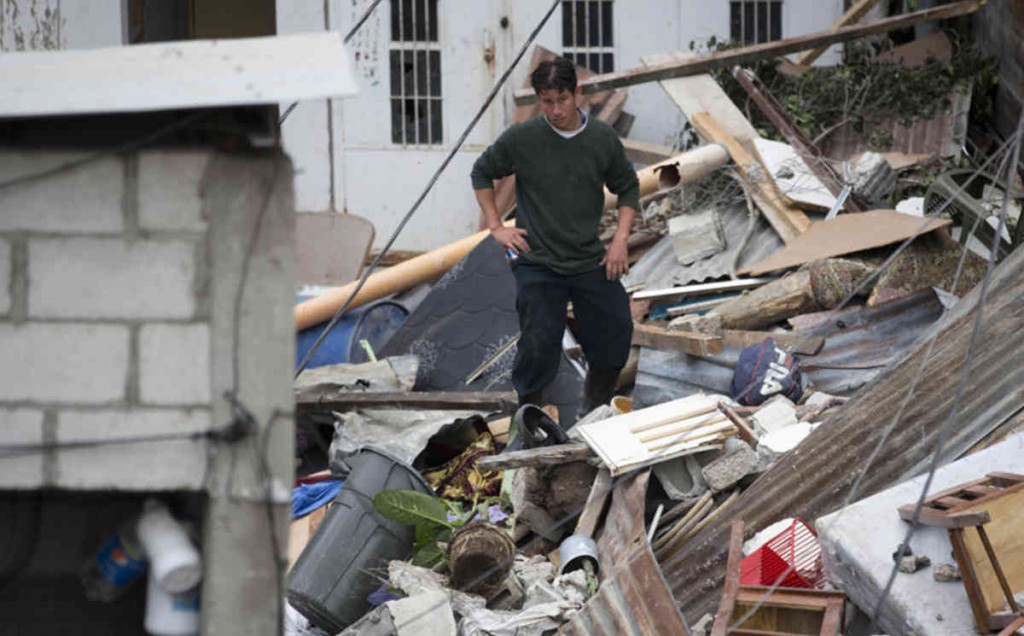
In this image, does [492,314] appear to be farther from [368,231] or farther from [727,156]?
[368,231]

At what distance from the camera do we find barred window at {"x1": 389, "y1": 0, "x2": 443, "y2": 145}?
14328 millimetres

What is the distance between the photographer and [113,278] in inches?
140

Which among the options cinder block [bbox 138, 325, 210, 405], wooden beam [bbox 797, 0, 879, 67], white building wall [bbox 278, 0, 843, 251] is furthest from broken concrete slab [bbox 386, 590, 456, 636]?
white building wall [bbox 278, 0, 843, 251]

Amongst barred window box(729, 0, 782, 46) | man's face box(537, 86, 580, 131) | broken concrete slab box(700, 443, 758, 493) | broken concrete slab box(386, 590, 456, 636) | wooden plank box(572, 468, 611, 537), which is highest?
barred window box(729, 0, 782, 46)

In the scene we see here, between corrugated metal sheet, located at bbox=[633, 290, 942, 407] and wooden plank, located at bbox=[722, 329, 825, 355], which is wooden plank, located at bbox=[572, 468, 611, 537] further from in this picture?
wooden plank, located at bbox=[722, 329, 825, 355]

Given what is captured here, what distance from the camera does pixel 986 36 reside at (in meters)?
12.8

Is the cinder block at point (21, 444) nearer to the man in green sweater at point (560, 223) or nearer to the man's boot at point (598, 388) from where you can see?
the man in green sweater at point (560, 223)

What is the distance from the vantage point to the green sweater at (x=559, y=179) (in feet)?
24.3

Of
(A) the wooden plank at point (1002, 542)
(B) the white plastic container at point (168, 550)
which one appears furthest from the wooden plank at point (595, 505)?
(B) the white plastic container at point (168, 550)

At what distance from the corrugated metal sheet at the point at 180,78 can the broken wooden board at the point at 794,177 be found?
7.39 metres

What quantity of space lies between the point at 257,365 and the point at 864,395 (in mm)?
4176

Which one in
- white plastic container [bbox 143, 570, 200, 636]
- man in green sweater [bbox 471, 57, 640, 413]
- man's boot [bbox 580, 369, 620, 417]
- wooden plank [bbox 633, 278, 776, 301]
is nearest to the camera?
white plastic container [bbox 143, 570, 200, 636]

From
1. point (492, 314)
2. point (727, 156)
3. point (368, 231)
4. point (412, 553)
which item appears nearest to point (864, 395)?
point (412, 553)

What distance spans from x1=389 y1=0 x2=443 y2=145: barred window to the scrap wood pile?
3.86 meters
